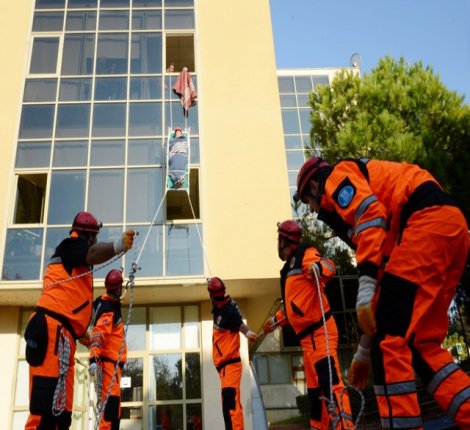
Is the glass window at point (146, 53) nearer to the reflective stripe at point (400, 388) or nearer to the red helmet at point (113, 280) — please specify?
the red helmet at point (113, 280)

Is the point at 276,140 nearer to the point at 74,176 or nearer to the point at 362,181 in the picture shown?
the point at 74,176

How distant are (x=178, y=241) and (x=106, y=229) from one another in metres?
1.80

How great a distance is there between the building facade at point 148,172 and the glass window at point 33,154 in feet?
0.11

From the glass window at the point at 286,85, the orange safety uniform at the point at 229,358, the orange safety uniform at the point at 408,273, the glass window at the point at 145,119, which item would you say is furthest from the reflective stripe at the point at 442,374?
the glass window at the point at 286,85

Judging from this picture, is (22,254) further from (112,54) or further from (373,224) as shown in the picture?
(373,224)

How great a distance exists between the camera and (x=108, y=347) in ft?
21.5

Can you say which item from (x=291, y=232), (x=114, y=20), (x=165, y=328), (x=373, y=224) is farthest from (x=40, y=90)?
(x=373, y=224)

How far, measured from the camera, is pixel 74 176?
12.1m

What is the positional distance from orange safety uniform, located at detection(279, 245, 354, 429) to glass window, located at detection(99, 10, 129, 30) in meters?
11.6

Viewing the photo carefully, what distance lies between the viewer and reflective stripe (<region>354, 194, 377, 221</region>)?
8.16ft

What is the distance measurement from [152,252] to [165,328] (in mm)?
2334

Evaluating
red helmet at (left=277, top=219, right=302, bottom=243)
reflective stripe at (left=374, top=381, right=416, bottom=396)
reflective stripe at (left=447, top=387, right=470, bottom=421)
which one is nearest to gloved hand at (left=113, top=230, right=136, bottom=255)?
red helmet at (left=277, top=219, right=302, bottom=243)

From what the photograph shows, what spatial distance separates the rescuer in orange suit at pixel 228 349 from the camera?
595cm

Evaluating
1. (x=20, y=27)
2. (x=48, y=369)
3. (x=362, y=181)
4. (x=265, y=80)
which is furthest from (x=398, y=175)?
(x=20, y=27)
